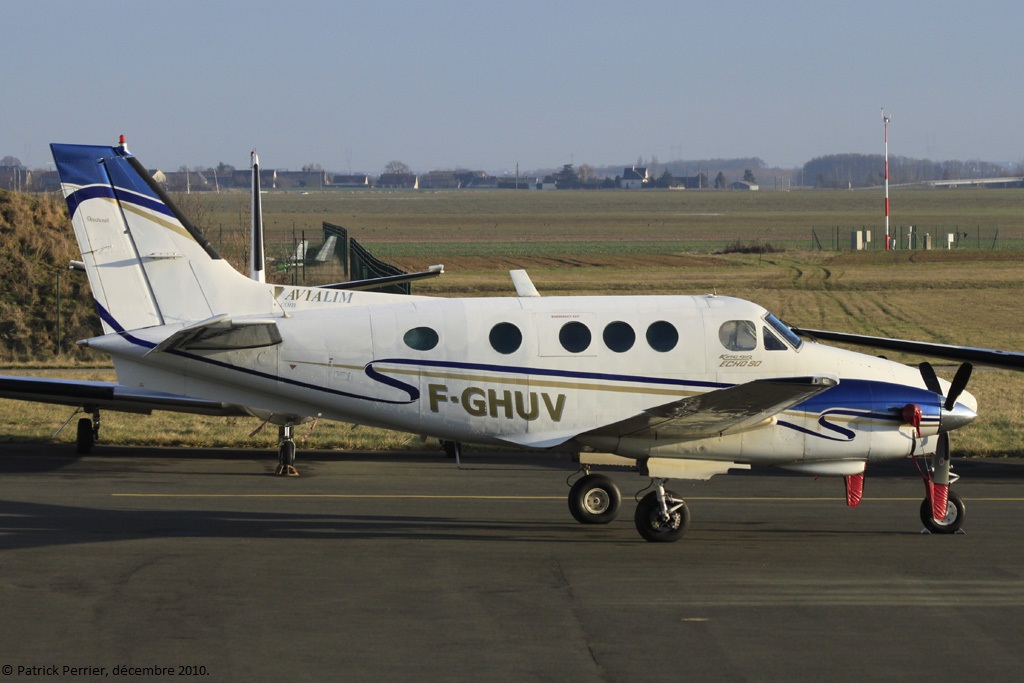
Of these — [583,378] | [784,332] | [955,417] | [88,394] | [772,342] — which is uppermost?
[784,332]

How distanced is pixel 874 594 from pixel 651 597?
2.07 m

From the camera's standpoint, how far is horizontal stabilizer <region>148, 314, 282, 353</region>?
12.9m

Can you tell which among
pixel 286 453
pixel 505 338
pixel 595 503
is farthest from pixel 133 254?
pixel 595 503

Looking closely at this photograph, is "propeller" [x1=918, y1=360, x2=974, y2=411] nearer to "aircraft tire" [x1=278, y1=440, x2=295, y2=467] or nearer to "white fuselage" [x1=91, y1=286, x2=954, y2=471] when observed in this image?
"white fuselage" [x1=91, y1=286, x2=954, y2=471]

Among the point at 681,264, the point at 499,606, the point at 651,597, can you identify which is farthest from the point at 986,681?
the point at 681,264

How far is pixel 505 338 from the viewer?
13.0 meters

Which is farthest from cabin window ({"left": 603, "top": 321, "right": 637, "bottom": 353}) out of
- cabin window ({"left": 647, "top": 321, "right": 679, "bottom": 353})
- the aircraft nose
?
the aircraft nose

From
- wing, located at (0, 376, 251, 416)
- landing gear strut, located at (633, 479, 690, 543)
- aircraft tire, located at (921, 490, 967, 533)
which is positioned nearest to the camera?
landing gear strut, located at (633, 479, 690, 543)

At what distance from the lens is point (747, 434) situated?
42.8 feet

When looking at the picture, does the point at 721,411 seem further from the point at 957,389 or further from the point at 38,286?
the point at 38,286

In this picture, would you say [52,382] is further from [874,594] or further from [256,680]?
[874,594]

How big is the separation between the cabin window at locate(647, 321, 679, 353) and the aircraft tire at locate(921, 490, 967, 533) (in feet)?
11.1

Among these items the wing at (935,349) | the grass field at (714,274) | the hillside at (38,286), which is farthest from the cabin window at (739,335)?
the hillside at (38,286)

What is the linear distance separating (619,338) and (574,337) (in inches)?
19.3
